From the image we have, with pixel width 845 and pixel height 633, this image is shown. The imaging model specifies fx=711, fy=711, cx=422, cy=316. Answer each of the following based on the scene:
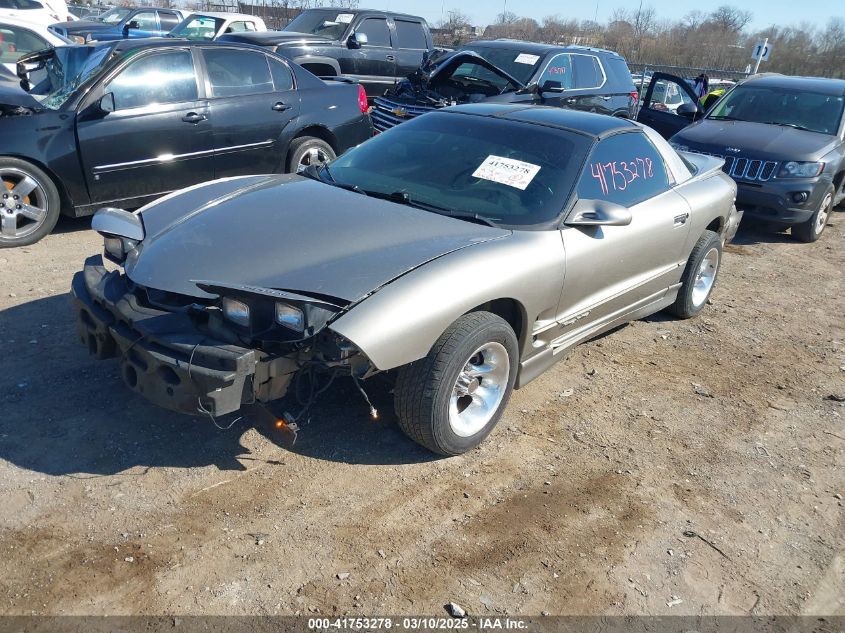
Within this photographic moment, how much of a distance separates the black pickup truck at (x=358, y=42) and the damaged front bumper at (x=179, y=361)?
9045mm

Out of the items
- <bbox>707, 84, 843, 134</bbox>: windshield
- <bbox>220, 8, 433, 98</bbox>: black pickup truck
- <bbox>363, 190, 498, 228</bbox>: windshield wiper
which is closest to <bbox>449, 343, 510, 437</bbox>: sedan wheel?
<bbox>363, 190, 498, 228</bbox>: windshield wiper

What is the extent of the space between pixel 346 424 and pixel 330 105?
4.79 meters

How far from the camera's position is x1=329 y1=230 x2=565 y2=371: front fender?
2.91 metres

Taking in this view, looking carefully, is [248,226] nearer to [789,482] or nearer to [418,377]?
[418,377]

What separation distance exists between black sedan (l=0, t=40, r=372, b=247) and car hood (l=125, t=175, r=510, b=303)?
2.40m

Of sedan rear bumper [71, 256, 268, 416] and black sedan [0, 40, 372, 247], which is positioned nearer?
sedan rear bumper [71, 256, 268, 416]

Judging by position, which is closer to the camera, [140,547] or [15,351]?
[140,547]

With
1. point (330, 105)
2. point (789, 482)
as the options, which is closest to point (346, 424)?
point (789, 482)

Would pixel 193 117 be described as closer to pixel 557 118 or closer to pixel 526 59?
pixel 557 118

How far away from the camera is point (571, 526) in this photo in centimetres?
319

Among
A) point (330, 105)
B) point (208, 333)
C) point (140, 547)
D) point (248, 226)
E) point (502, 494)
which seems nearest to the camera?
point (140, 547)

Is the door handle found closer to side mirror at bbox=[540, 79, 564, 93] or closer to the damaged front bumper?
the damaged front bumper

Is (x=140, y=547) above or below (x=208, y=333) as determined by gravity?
below

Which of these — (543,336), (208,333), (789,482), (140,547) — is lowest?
(789,482)
